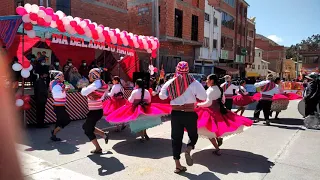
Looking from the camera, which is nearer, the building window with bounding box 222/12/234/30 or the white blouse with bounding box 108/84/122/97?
the white blouse with bounding box 108/84/122/97

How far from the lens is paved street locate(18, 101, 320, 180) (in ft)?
16.7

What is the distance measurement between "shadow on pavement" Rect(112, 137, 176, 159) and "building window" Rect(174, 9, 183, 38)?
67.3 feet

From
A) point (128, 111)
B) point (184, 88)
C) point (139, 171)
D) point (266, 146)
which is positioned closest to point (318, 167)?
point (266, 146)

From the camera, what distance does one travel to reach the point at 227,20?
3850 centimetres

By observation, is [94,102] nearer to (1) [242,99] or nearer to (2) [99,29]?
(2) [99,29]

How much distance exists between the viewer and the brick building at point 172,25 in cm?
2547

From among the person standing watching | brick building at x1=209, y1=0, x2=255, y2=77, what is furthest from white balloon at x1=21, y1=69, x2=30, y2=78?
brick building at x1=209, y1=0, x2=255, y2=77

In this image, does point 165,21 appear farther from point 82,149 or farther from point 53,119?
point 82,149

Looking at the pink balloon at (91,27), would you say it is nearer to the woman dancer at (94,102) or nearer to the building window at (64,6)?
the woman dancer at (94,102)

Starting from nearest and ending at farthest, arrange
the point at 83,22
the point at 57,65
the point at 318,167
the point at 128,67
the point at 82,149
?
the point at 318,167, the point at 82,149, the point at 83,22, the point at 57,65, the point at 128,67

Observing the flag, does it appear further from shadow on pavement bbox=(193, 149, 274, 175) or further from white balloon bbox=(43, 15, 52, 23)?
shadow on pavement bbox=(193, 149, 274, 175)

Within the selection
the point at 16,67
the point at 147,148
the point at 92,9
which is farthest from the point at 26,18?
the point at 92,9

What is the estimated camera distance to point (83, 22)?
10570 mm

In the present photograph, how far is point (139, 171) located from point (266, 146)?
12.1ft
